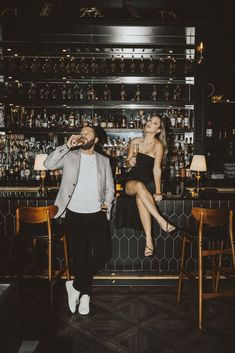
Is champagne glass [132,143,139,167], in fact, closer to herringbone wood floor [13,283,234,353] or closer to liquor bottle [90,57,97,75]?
herringbone wood floor [13,283,234,353]

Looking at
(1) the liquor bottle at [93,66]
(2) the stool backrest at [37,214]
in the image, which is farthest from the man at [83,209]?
(1) the liquor bottle at [93,66]

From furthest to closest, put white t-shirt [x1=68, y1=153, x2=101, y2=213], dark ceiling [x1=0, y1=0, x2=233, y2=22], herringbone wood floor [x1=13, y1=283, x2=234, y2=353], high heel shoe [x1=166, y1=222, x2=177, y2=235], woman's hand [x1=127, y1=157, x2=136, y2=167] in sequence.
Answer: dark ceiling [x1=0, y1=0, x2=233, y2=22], woman's hand [x1=127, y1=157, x2=136, y2=167], high heel shoe [x1=166, y1=222, x2=177, y2=235], white t-shirt [x1=68, y1=153, x2=101, y2=213], herringbone wood floor [x1=13, y1=283, x2=234, y2=353]

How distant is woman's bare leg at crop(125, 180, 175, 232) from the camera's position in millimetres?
4090

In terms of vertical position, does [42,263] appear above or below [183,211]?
below

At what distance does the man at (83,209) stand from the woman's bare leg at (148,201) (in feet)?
1.87

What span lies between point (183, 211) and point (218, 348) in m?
1.62

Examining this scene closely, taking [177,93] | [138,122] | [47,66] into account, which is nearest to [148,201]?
[138,122]

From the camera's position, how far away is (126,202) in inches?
169

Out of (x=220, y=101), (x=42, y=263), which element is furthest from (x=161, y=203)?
(x=220, y=101)

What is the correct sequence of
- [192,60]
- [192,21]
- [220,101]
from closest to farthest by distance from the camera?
1. [192,21]
2. [192,60]
3. [220,101]

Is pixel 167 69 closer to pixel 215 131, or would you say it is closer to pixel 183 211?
pixel 215 131

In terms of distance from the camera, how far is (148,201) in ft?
13.7

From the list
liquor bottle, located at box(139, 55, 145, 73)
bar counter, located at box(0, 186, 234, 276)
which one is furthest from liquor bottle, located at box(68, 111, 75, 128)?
bar counter, located at box(0, 186, 234, 276)

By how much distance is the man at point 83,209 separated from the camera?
11.7 ft
